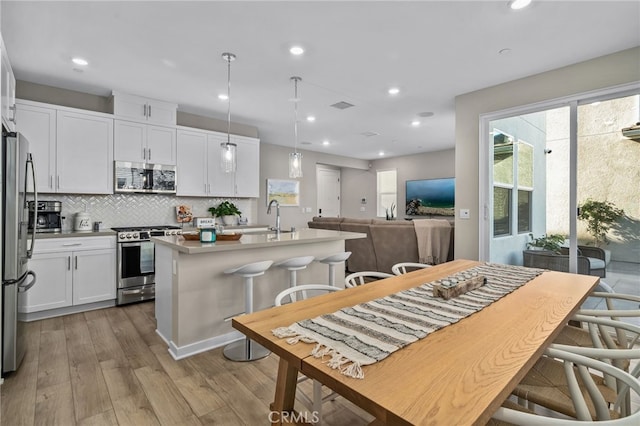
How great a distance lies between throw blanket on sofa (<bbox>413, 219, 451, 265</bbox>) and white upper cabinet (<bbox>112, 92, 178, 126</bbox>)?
4000 millimetres

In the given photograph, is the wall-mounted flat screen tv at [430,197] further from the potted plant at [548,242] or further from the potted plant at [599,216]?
the potted plant at [599,216]

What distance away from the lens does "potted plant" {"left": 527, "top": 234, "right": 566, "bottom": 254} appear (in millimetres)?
3465

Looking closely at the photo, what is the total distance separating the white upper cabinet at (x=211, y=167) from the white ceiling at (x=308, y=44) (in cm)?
68

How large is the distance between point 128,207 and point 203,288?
8.39ft

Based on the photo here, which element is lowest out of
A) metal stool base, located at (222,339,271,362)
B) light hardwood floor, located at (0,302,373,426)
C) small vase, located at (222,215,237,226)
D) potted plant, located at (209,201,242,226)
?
light hardwood floor, located at (0,302,373,426)

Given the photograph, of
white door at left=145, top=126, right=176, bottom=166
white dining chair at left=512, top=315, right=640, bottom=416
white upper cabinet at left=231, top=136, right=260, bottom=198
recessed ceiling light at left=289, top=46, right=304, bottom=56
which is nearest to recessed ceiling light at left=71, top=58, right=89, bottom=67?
white door at left=145, top=126, right=176, bottom=166

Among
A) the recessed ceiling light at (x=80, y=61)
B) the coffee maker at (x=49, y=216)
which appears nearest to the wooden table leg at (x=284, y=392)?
the recessed ceiling light at (x=80, y=61)

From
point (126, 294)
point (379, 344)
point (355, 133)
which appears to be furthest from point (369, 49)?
point (126, 294)

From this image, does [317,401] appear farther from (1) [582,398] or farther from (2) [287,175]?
(2) [287,175]

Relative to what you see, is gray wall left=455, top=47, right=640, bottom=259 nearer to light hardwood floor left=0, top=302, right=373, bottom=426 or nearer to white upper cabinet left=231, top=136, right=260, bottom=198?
light hardwood floor left=0, top=302, right=373, bottom=426

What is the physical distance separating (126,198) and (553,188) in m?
5.33

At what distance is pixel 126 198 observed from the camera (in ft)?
14.5

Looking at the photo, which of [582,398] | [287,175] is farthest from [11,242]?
[287,175]

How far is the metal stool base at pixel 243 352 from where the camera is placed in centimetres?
255
